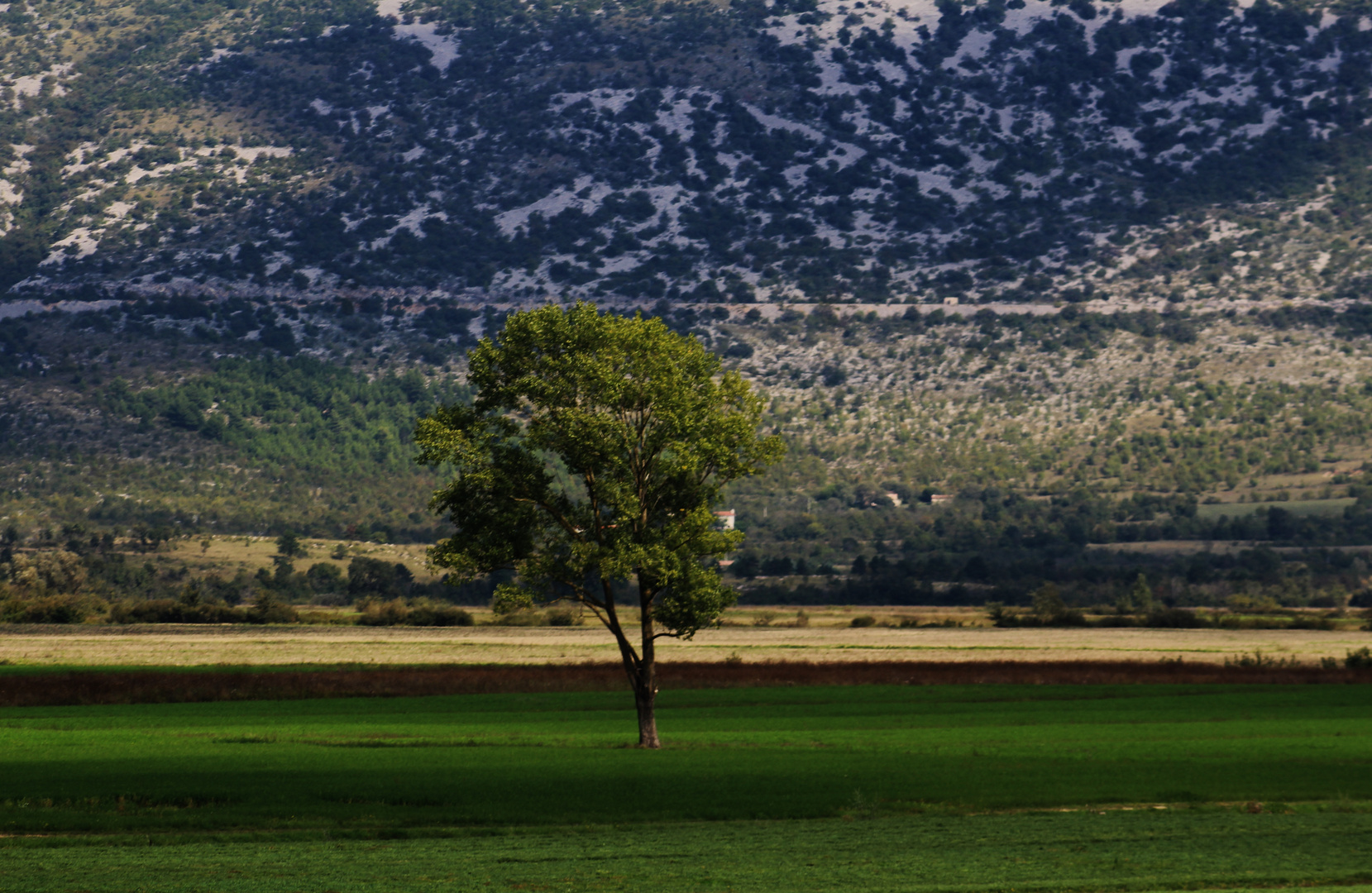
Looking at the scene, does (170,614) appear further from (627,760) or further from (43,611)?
(627,760)

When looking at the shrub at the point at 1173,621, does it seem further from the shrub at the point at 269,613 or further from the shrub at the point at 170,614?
the shrub at the point at 170,614

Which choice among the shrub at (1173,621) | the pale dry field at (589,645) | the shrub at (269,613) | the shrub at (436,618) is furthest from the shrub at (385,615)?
the shrub at (1173,621)

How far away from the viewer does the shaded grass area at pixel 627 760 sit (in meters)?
36.5

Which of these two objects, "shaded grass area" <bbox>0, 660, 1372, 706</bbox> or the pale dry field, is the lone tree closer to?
"shaded grass area" <bbox>0, 660, 1372, 706</bbox>

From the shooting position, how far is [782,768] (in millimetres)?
43281

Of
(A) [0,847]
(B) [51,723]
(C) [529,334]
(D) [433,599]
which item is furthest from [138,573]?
(A) [0,847]

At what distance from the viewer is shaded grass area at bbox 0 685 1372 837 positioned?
36469mm

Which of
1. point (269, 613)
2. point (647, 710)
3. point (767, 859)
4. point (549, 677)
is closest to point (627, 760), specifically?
point (647, 710)

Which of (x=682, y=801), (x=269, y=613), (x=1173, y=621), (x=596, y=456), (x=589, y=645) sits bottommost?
(x=1173, y=621)

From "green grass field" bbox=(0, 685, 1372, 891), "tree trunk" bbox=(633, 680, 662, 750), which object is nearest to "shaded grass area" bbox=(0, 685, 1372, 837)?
"green grass field" bbox=(0, 685, 1372, 891)

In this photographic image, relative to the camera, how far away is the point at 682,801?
37.5 metres

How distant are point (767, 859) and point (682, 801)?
7712 mm

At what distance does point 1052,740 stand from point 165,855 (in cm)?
3252

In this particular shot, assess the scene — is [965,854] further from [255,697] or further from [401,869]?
[255,697]
